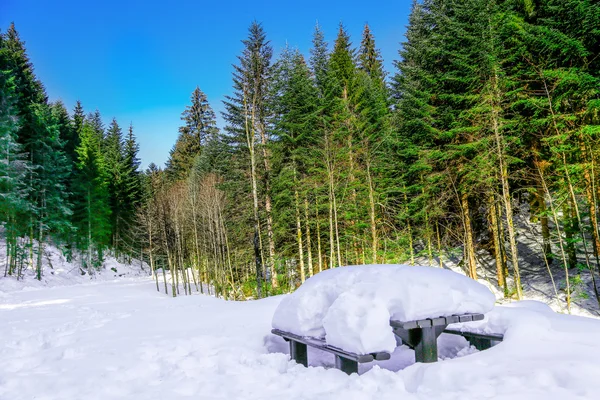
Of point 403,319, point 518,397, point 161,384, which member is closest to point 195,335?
point 161,384

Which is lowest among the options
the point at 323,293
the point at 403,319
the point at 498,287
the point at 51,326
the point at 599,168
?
the point at 498,287

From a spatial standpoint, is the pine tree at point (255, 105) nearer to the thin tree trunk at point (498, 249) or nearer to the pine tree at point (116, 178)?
the thin tree trunk at point (498, 249)

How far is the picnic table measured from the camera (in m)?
3.75

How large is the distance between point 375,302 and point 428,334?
967 mm

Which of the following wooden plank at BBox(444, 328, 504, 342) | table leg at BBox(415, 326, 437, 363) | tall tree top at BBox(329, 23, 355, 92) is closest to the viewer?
table leg at BBox(415, 326, 437, 363)

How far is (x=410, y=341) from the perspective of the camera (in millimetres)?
4184

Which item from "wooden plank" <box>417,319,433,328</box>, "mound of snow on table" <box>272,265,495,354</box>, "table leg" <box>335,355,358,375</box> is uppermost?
"mound of snow on table" <box>272,265,495,354</box>

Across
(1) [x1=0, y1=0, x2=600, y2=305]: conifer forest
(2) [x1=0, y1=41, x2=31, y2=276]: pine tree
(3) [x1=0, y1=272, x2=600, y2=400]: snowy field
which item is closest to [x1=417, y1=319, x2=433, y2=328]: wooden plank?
(3) [x1=0, y1=272, x2=600, y2=400]: snowy field

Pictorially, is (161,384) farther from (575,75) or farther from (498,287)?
(498,287)

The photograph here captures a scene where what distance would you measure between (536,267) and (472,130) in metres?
7.64

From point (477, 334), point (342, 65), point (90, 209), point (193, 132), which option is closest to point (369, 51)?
point (342, 65)

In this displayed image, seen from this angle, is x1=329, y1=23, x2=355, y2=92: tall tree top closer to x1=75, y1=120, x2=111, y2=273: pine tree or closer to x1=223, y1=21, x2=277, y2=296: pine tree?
x1=223, y1=21, x2=277, y2=296: pine tree

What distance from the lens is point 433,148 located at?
17.2 m

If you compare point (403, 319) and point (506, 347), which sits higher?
point (403, 319)
